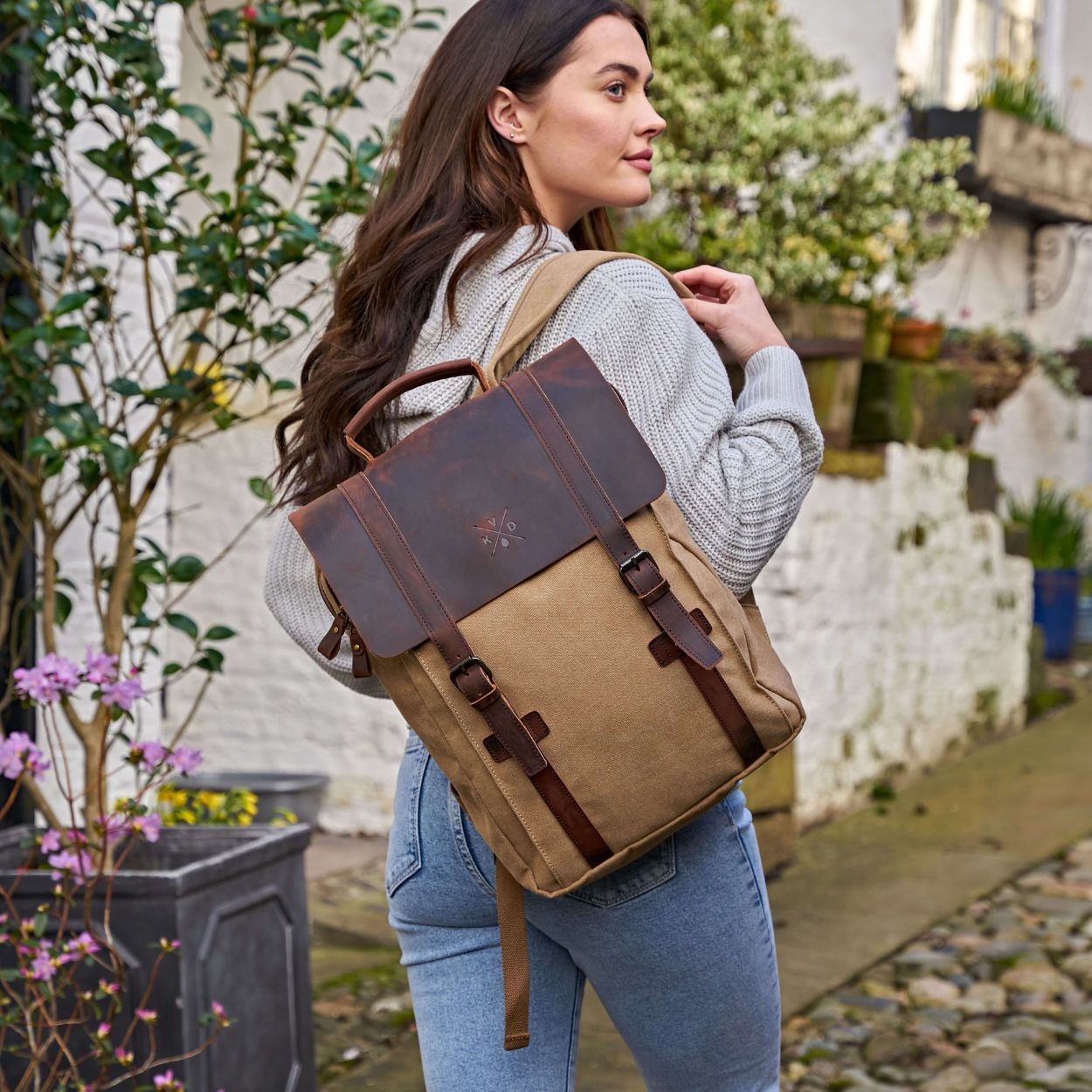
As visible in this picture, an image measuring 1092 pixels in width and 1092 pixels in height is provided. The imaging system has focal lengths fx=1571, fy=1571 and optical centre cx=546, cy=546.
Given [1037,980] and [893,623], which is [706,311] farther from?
[893,623]

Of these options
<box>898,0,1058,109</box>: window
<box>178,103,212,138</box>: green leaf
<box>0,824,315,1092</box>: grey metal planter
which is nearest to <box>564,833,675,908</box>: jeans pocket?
<box>0,824,315,1092</box>: grey metal planter

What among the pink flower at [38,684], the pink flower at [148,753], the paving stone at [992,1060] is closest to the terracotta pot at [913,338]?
the paving stone at [992,1060]

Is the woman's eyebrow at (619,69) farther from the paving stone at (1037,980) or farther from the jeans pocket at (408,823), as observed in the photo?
the paving stone at (1037,980)

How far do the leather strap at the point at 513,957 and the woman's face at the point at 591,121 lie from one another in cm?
70

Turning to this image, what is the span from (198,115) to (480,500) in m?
1.68

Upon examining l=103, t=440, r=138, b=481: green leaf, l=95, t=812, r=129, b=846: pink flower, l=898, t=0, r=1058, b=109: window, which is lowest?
l=95, t=812, r=129, b=846: pink flower

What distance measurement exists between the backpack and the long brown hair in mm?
137

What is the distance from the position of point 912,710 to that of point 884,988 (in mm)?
2212

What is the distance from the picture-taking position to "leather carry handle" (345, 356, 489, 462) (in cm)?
142

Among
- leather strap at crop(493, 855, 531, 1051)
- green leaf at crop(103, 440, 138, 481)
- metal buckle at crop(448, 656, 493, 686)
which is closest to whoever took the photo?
metal buckle at crop(448, 656, 493, 686)

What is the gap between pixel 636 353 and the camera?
4.87ft

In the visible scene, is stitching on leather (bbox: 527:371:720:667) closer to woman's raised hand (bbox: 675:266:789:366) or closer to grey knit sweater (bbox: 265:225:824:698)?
grey knit sweater (bbox: 265:225:824:698)

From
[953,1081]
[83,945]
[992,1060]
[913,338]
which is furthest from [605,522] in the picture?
[913,338]

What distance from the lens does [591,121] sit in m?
1.61
